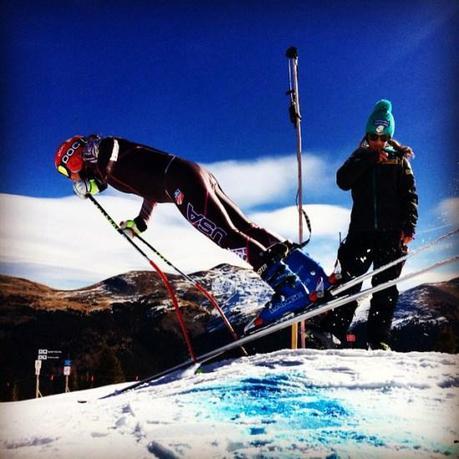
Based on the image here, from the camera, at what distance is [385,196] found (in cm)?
232

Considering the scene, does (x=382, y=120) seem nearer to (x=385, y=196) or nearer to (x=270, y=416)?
(x=385, y=196)

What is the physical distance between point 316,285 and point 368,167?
2.49 ft

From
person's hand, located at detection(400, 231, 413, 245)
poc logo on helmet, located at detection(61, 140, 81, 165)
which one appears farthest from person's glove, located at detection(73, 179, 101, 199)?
person's hand, located at detection(400, 231, 413, 245)

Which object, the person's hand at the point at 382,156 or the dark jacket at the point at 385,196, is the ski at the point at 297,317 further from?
the person's hand at the point at 382,156

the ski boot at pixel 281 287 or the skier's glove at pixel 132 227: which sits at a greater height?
the skier's glove at pixel 132 227

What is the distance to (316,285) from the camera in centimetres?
179

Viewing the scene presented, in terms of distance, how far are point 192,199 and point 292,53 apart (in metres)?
0.72

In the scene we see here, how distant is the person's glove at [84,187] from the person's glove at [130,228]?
199 millimetres

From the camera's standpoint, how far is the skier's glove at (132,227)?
218 centimetres

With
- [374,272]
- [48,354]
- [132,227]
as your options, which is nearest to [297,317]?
[374,272]

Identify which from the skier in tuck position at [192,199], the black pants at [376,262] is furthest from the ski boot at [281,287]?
the black pants at [376,262]

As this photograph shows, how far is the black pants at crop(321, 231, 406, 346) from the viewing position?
2.30 metres

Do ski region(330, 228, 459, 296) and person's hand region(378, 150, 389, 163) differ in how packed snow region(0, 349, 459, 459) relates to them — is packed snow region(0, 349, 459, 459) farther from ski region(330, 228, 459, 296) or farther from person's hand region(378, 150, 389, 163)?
person's hand region(378, 150, 389, 163)

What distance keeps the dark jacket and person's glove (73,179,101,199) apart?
3.79 ft
